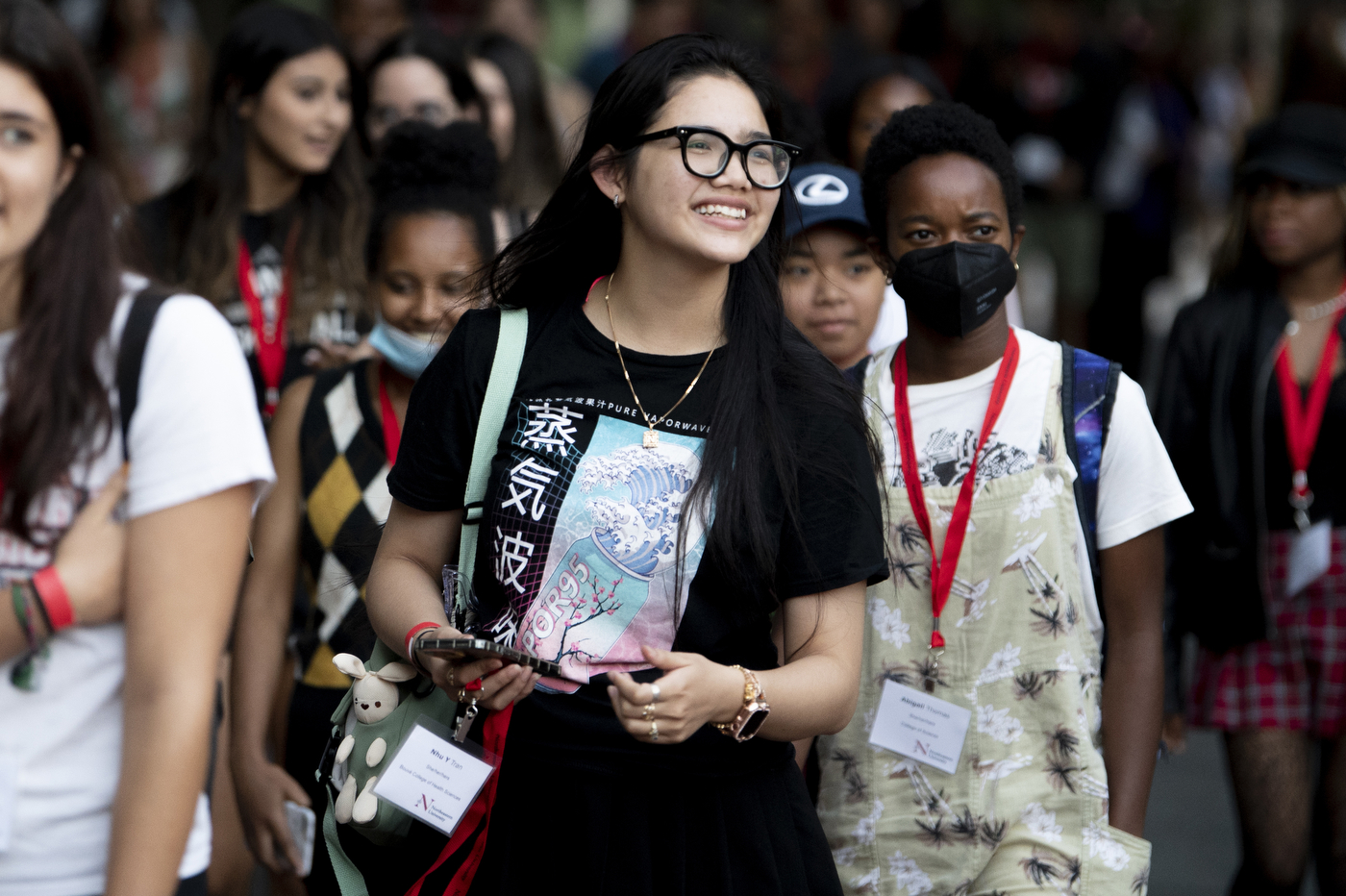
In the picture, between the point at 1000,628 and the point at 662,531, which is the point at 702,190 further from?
the point at 1000,628

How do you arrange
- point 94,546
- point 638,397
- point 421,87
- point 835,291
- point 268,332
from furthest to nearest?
1. point 421,87
2. point 268,332
3. point 835,291
4. point 638,397
5. point 94,546

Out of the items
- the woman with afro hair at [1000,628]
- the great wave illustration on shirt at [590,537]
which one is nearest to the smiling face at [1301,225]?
the woman with afro hair at [1000,628]

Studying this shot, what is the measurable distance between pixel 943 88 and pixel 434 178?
215 cm

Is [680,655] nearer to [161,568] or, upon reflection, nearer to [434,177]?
[161,568]

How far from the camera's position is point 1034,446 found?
301cm

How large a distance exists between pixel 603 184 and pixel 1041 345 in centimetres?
105

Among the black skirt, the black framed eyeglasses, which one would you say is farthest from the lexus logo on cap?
the black skirt

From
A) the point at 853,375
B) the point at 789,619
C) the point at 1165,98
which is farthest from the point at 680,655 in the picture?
the point at 1165,98

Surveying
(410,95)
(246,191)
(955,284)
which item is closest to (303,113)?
(246,191)

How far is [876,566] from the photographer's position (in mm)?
2479

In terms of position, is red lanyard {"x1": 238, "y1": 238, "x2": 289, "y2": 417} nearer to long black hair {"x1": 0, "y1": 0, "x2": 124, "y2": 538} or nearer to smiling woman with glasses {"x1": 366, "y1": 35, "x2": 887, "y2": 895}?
smiling woman with glasses {"x1": 366, "y1": 35, "x2": 887, "y2": 895}

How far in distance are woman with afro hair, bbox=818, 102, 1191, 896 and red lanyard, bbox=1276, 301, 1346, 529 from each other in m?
1.35

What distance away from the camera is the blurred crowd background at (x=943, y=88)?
20.5 ft

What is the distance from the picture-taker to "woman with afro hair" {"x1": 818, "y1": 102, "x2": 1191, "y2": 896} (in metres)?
2.91
